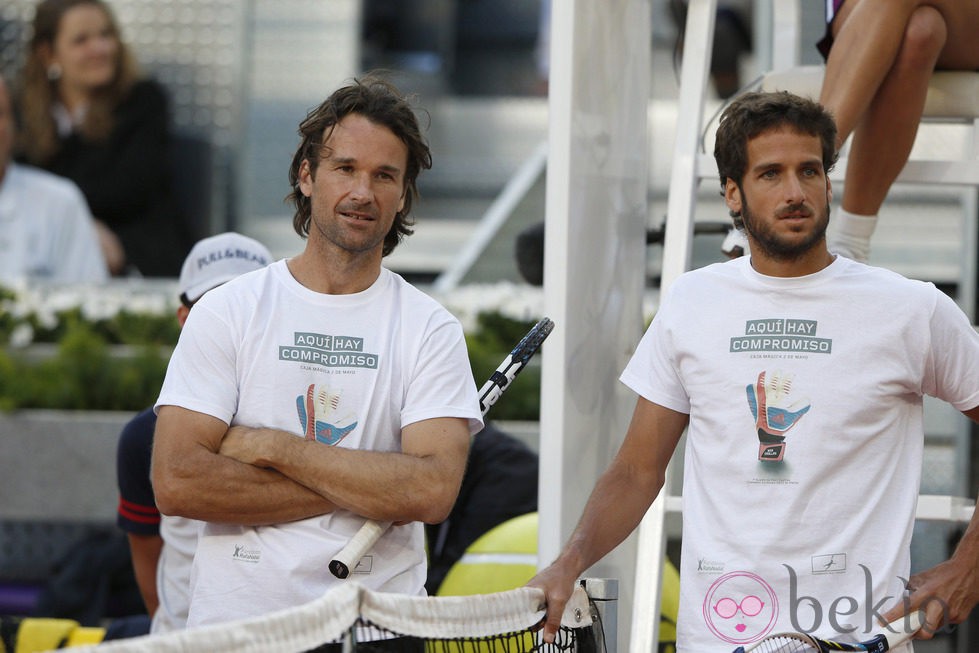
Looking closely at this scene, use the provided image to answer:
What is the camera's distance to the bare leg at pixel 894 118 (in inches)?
145

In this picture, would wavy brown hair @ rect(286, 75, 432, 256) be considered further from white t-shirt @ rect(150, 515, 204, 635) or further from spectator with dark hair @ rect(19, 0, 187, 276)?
spectator with dark hair @ rect(19, 0, 187, 276)

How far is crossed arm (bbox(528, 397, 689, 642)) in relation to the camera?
117 inches

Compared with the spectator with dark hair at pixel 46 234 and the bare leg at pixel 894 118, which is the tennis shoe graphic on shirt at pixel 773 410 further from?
the spectator with dark hair at pixel 46 234

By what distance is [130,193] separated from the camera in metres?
8.11

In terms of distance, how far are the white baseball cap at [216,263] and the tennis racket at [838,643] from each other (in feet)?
6.47

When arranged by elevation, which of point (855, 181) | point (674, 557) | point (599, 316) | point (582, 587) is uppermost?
point (855, 181)

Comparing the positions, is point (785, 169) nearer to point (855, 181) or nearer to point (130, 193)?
point (855, 181)

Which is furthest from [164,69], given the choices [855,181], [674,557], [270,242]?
[855,181]

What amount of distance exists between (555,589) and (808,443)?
1.77ft

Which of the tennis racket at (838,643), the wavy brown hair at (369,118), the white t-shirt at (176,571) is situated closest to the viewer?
the tennis racket at (838,643)

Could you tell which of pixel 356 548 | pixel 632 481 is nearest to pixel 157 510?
pixel 356 548

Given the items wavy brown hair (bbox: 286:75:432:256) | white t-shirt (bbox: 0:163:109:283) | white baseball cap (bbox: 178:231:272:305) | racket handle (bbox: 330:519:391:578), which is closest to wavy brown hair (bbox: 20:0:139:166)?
white t-shirt (bbox: 0:163:109:283)

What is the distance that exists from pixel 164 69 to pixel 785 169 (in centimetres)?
751

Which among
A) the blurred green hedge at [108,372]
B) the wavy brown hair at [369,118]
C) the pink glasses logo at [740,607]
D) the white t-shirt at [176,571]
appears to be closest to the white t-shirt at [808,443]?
the pink glasses logo at [740,607]
